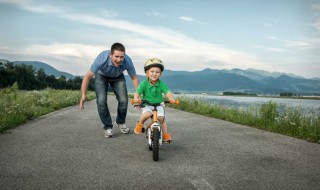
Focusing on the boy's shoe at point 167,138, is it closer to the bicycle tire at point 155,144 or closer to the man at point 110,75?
the bicycle tire at point 155,144

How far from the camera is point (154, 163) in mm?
4879

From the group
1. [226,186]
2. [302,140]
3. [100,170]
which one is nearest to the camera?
[226,186]

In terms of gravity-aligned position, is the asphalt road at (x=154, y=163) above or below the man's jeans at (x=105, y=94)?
below

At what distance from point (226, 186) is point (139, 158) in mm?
1883

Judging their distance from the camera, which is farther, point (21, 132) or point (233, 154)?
point (21, 132)

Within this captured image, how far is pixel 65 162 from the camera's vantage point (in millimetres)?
4816

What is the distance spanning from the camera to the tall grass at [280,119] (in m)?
7.91

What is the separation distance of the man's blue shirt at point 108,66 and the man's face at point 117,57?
267 millimetres

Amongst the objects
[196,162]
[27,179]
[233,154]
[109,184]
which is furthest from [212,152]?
[27,179]

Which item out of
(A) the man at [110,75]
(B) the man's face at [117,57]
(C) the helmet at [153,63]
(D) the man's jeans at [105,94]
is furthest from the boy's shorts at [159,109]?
(D) the man's jeans at [105,94]

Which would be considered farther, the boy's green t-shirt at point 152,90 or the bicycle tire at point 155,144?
the boy's green t-shirt at point 152,90

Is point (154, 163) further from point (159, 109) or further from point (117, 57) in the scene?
point (117, 57)

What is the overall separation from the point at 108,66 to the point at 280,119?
5.58 metres

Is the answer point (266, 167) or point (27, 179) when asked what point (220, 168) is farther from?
point (27, 179)
